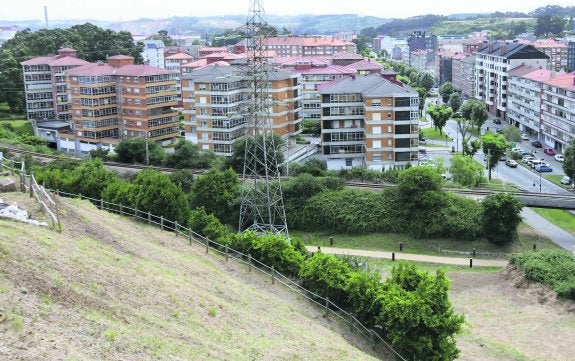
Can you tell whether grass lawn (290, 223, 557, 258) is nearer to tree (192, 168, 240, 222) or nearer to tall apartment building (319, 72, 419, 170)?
tree (192, 168, 240, 222)

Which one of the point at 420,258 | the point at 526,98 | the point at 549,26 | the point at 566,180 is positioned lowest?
the point at 420,258

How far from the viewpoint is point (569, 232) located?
4469 centimetres

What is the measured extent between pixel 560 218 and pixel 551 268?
1534cm

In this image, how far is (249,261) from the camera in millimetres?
29609

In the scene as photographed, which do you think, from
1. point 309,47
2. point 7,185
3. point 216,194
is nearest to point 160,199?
point 7,185

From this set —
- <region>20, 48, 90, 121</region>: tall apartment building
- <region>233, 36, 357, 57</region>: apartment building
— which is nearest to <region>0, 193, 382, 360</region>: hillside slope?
<region>20, 48, 90, 121</region>: tall apartment building

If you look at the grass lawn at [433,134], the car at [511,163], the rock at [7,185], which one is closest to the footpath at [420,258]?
the rock at [7,185]

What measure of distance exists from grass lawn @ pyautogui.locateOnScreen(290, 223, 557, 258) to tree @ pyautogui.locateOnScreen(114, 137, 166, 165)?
2177 centimetres

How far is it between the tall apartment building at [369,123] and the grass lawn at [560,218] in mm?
13670

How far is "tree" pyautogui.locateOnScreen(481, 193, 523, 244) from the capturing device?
41250 mm

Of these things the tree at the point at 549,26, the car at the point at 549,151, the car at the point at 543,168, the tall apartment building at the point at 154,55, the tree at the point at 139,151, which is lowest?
the car at the point at 543,168

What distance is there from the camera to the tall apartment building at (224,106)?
64.8 m

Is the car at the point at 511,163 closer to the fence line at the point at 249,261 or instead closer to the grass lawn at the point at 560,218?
the grass lawn at the point at 560,218

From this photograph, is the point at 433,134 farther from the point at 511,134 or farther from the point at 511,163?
the point at 511,163
